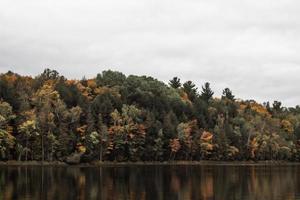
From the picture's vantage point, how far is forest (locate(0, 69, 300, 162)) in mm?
130875

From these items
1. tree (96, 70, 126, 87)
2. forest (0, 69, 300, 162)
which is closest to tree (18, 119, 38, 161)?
forest (0, 69, 300, 162)

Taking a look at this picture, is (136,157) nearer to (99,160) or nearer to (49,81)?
(99,160)

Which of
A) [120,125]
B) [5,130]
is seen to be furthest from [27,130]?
[120,125]

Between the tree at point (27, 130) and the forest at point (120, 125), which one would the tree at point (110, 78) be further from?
the tree at point (27, 130)

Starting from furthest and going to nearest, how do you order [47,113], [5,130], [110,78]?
[110,78], [47,113], [5,130]

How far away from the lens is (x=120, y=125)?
154 meters

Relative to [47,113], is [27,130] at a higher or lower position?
lower

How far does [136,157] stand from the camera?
15225 centimetres

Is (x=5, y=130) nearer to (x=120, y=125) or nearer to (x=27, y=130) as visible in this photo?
(x=27, y=130)

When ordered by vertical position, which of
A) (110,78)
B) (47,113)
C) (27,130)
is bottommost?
(27,130)

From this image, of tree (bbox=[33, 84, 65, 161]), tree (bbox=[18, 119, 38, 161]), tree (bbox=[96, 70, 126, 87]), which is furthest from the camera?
tree (bbox=[96, 70, 126, 87])

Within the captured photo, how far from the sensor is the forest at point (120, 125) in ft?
429

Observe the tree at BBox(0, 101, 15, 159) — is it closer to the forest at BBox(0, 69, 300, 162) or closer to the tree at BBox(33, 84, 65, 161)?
the forest at BBox(0, 69, 300, 162)

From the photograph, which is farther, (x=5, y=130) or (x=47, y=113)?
(x=47, y=113)
